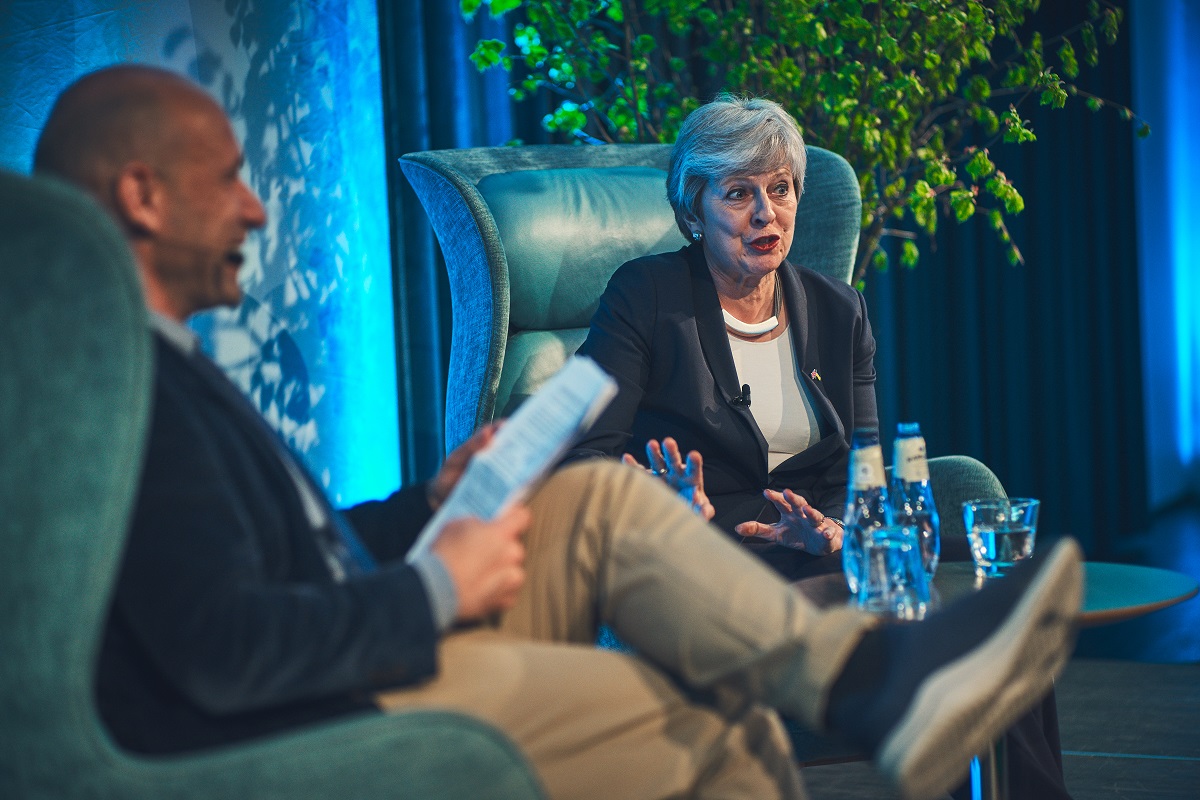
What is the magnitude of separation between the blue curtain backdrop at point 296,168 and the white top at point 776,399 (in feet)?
4.60

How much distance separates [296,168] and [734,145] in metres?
1.53

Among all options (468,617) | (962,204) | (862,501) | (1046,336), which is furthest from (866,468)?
(1046,336)

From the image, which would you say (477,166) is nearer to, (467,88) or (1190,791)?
(467,88)

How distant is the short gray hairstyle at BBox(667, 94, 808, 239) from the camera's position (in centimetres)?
222

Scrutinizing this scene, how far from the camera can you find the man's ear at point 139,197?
104 cm

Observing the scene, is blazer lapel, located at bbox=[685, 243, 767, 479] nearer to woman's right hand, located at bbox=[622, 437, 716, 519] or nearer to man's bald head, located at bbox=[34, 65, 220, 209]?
woman's right hand, located at bbox=[622, 437, 716, 519]

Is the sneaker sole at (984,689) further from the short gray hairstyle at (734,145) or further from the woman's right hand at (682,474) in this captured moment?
the short gray hairstyle at (734,145)

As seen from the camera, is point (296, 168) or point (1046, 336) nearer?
point (296, 168)

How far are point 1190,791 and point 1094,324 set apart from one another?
293cm

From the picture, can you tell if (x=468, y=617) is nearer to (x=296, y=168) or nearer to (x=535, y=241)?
(x=535, y=241)

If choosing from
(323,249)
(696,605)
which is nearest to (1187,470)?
(323,249)

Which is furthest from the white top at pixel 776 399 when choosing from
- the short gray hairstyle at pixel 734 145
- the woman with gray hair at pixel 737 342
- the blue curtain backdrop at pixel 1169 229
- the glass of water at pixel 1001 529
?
the blue curtain backdrop at pixel 1169 229

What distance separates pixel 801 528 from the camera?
1822 millimetres

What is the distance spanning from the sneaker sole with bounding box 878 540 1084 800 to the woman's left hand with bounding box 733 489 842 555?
72 cm
